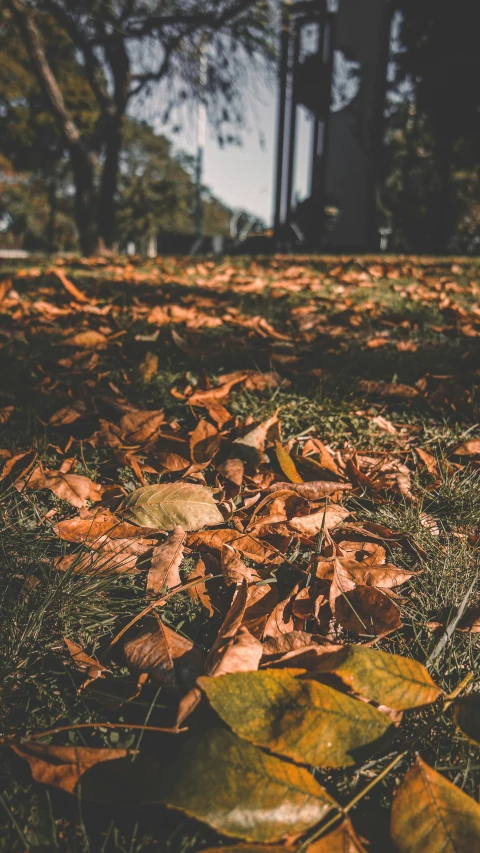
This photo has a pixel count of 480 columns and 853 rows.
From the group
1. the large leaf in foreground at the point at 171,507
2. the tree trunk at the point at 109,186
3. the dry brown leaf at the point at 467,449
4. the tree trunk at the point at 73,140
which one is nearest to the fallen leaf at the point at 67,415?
the large leaf in foreground at the point at 171,507

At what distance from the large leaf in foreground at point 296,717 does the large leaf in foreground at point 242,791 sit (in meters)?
0.02

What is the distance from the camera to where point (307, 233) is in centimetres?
1614

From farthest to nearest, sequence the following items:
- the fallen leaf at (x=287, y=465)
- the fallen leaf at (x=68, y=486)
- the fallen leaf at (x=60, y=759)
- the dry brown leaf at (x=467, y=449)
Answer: the dry brown leaf at (x=467, y=449) → the fallen leaf at (x=287, y=465) → the fallen leaf at (x=68, y=486) → the fallen leaf at (x=60, y=759)

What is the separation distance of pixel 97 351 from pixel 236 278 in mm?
3038

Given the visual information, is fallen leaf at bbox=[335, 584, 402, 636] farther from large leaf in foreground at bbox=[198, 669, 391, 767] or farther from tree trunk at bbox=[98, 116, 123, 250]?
tree trunk at bbox=[98, 116, 123, 250]

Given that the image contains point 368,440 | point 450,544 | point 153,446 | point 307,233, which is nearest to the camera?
point 450,544

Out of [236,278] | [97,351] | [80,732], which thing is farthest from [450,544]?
[236,278]

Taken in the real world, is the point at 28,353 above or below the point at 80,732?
above

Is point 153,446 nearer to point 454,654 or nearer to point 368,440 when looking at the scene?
point 368,440

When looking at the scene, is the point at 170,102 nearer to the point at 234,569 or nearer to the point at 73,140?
the point at 73,140

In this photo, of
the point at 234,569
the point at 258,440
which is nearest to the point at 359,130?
the point at 258,440

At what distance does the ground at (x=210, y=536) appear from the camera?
0.80 meters

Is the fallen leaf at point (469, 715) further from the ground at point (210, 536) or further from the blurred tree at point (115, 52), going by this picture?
the blurred tree at point (115, 52)

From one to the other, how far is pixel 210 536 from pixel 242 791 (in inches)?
26.0
